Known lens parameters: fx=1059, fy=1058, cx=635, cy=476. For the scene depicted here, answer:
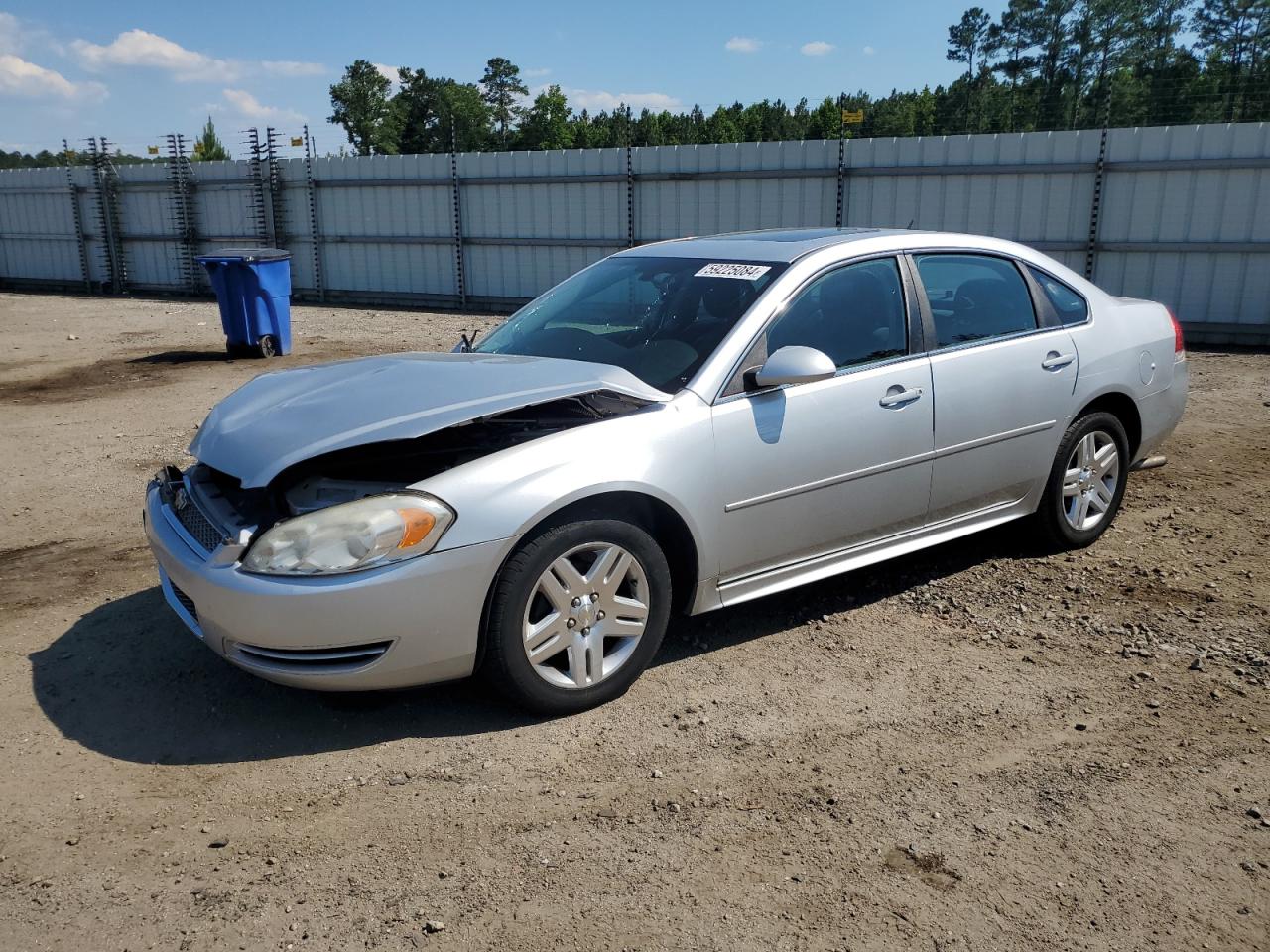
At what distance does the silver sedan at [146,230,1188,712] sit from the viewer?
11.0ft

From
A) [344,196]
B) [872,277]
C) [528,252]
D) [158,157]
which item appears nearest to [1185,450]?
[872,277]

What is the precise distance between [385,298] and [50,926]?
1812cm

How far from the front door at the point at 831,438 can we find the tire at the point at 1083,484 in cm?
96

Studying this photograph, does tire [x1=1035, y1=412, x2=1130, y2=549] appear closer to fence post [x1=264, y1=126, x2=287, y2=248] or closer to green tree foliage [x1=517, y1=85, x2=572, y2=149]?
fence post [x1=264, y1=126, x2=287, y2=248]

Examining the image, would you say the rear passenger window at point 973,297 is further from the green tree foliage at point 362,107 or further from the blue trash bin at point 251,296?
the green tree foliage at point 362,107

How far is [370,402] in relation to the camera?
3746mm

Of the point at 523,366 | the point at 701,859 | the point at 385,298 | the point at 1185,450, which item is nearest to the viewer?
the point at 701,859

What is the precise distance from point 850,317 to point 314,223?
18.0 m

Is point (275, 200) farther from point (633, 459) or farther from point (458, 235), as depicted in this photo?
point (633, 459)

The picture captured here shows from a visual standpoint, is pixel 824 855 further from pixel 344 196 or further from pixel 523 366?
pixel 344 196

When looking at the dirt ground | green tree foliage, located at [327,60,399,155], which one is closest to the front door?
the dirt ground

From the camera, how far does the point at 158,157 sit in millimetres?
22750

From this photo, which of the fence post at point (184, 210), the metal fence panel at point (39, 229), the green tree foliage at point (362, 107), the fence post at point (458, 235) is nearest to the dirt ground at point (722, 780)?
the fence post at point (458, 235)

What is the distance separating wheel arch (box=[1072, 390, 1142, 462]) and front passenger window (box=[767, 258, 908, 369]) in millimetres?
1253
